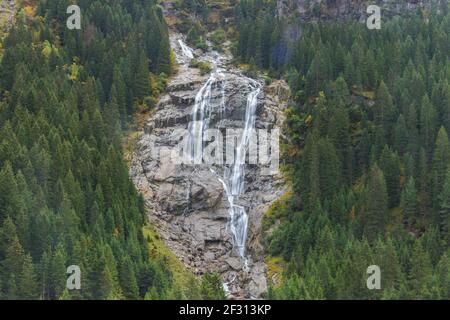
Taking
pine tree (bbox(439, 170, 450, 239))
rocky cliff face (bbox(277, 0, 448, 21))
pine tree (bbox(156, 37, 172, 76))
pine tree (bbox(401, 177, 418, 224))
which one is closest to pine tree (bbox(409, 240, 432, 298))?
pine tree (bbox(439, 170, 450, 239))

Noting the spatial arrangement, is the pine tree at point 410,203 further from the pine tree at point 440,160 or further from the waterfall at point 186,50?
the waterfall at point 186,50

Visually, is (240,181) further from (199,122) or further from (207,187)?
(199,122)

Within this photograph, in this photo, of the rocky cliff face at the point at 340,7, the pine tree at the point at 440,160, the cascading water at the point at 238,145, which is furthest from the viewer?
the rocky cliff face at the point at 340,7

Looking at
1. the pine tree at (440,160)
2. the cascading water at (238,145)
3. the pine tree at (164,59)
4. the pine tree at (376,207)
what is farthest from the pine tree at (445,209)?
the pine tree at (164,59)

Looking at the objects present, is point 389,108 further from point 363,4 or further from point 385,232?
point 363,4

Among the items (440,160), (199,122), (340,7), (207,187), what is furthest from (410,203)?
(340,7)

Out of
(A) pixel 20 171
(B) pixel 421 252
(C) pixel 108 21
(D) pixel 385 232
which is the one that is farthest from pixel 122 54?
(B) pixel 421 252
